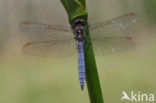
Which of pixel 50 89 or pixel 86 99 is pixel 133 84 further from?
pixel 50 89

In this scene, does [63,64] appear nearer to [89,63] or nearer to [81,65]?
[81,65]

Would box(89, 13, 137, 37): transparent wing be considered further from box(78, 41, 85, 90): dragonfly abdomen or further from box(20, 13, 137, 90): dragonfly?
box(78, 41, 85, 90): dragonfly abdomen

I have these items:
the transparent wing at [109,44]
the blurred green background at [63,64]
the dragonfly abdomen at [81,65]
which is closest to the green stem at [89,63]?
the dragonfly abdomen at [81,65]

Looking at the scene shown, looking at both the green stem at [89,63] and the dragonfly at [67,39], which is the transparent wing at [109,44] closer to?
the dragonfly at [67,39]

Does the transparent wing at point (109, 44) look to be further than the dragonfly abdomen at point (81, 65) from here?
Yes

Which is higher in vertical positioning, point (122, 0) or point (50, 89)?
point (122, 0)

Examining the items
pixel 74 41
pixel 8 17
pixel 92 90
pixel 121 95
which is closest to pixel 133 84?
pixel 121 95
